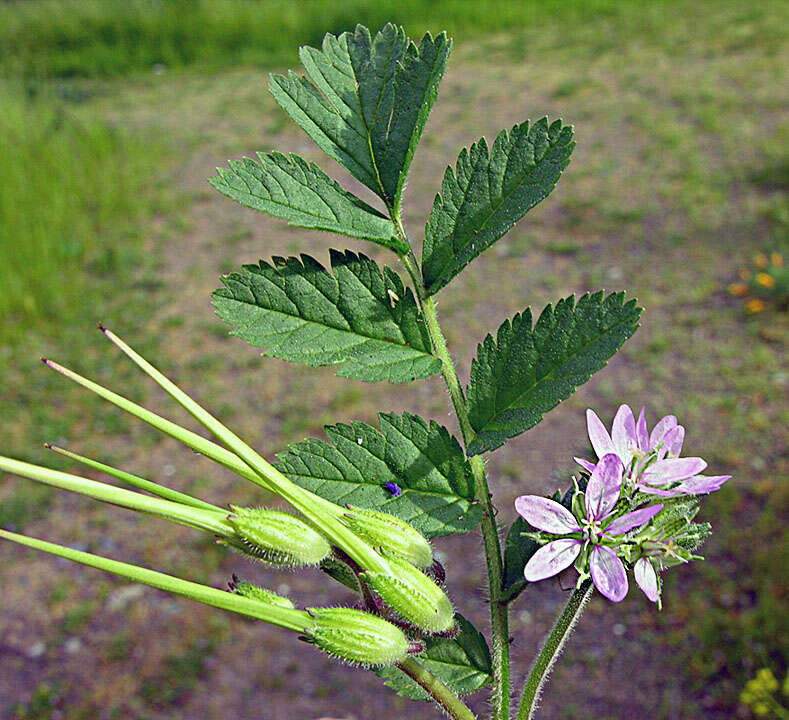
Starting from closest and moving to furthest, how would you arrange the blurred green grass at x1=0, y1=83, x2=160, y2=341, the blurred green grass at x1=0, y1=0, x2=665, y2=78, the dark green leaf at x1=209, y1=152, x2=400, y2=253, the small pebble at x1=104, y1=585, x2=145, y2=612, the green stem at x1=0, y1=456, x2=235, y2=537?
the green stem at x1=0, y1=456, x2=235, y2=537
the dark green leaf at x1=209, y1=152, x2=400, y2=253
the small pebble at x1=104, y1=585, x2=145, y2=612
the blurred green grass at x1=0, y1=83, x2=160, y2=341
the blurred green grass at x1=0, y1=0, x2=665, y2=78

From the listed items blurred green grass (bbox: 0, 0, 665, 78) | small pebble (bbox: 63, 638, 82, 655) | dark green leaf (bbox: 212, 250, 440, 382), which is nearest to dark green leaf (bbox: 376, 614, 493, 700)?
dark green leaf (bbox: 212, 250, 440, 382)

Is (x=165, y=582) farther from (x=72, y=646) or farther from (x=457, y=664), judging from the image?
(x=72, y=646)

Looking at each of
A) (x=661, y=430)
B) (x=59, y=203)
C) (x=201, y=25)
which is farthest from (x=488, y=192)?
(x=201, y=25)

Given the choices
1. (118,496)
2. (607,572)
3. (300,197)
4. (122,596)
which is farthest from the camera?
(122,596)

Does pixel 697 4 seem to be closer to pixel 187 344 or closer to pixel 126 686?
pixel 187 344

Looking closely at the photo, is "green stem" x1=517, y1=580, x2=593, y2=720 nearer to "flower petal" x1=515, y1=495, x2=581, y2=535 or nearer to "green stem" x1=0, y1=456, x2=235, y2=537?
"flower petal" x1=515, y1=495, x2=581, y2=535

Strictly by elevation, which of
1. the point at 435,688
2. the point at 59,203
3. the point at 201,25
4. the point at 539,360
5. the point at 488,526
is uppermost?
the point at 201,25

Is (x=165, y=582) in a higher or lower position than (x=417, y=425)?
lower
